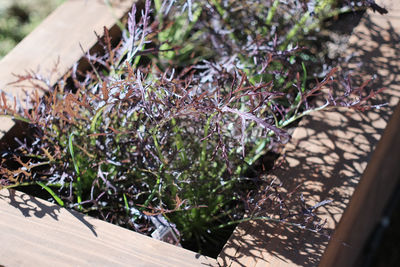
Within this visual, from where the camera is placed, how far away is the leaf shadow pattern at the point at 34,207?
1035 millimetres

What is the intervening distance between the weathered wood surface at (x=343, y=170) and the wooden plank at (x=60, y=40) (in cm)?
73

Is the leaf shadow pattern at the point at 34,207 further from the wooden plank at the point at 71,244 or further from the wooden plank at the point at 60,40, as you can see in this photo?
the wooden plank at the point at 60,40

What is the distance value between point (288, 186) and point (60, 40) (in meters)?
0.88

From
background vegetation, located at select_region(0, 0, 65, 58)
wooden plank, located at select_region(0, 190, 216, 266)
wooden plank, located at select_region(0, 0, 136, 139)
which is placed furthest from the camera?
background vegetation, located at select_region(0, 0, 65, 58)

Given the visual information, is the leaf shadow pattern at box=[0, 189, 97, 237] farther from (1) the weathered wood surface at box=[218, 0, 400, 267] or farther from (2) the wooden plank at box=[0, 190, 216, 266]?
(1) the weathered wood surface at box=[218, 0, 400, 267]

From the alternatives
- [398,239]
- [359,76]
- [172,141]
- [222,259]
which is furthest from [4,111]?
[398,239]

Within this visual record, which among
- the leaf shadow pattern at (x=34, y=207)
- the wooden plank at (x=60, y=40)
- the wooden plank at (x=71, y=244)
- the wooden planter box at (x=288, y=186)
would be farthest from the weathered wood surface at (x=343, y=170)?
the wooden plank at (x=60, y=40)

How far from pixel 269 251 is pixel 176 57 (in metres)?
0.87

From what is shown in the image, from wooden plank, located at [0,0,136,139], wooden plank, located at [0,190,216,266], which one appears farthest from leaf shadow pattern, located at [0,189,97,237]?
wooden plank, located at [0,0,136,139]

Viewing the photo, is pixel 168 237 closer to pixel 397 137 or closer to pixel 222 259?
pixel 222 259

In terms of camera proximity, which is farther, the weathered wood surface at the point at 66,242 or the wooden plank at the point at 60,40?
the wooden plank at the point at 60,40

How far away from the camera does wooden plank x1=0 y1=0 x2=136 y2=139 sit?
4.63 ft

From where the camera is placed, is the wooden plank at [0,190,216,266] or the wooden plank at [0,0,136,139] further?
the wooden plank at [0,0,136,139]

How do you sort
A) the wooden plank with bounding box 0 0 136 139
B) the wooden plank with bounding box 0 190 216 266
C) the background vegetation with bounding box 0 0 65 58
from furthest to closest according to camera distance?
the background vegetation with bounding box 0 0 65 58
the wooden plank with bounding box 0 0 136 139
the wooden plank with bounding box 0 190 216 266
